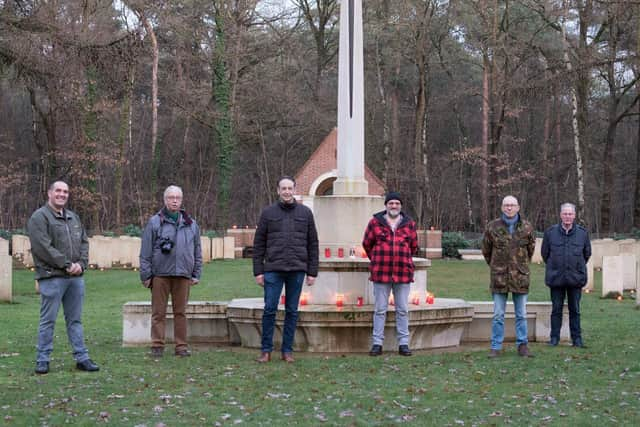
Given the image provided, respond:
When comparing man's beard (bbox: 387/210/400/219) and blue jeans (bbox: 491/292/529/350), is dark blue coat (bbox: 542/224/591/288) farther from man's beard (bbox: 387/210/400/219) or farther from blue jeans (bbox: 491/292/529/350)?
man's beard (bbox: 387/210/400/219)

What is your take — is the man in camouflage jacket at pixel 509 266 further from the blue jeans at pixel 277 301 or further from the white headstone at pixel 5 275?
the white headstone at pixel 5 275

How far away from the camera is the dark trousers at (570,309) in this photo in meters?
11.0

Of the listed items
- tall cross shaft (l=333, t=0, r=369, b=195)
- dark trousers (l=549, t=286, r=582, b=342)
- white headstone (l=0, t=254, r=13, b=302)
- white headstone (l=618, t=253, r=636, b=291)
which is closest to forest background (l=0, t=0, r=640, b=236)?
white headstone (l=618, t=253, r=636, b=291)

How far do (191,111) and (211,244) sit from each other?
880 centimetres

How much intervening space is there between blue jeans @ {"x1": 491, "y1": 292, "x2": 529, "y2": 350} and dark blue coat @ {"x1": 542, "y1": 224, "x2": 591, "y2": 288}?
79 cm

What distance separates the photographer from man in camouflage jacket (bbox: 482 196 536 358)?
10.1 metres

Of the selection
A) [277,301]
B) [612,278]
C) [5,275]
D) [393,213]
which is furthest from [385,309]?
[5,275]

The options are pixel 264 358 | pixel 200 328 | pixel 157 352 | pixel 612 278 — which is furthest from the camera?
Result: pixel 612 278

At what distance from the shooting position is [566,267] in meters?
10.9

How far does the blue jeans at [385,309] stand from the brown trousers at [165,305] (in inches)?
76.3

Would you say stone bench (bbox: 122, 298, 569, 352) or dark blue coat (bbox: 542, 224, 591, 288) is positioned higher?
dark blue coat (bbox: 542, 224, 591, 288)

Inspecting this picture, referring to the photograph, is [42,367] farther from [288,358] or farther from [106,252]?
[106,252]

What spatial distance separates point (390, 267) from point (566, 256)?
223cm

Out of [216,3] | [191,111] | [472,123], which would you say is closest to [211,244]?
[191,111]
